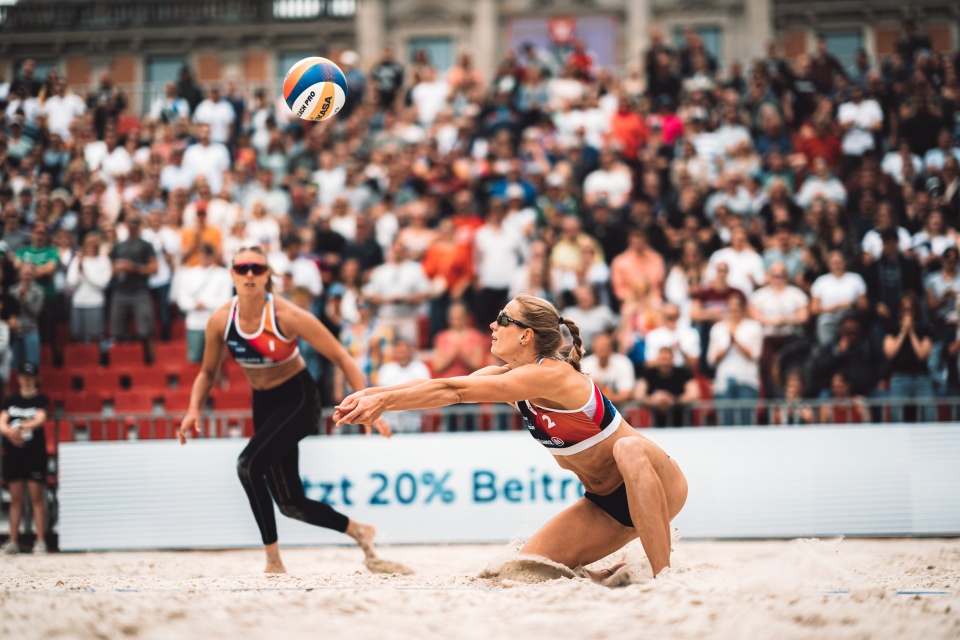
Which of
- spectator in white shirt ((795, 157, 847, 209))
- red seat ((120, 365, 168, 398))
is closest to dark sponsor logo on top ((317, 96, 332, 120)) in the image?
red seat ((120, 365, 168, 398))

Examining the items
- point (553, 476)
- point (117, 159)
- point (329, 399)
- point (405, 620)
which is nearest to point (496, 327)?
point (405, 620)

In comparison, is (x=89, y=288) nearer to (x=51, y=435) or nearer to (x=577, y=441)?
(x=51, y=435)

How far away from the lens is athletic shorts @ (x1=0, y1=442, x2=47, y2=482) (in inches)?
375

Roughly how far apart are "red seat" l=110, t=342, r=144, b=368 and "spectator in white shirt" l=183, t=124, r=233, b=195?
10.5 ft

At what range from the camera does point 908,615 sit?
4.71 m

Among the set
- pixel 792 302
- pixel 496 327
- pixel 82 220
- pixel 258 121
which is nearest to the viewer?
pixel 496 327

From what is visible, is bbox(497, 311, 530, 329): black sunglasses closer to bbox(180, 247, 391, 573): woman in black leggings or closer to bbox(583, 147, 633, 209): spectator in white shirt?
bbox(180, 247, 391, 573): woman in black leggings

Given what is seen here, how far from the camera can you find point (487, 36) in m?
27.4

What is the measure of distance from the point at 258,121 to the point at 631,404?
9.01 meters

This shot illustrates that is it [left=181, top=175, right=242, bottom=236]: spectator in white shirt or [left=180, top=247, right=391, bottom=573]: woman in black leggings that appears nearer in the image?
[left=180, top=247, right=391, bottom=573]: woman in black leggings

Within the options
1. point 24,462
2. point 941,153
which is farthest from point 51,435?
point 941,153

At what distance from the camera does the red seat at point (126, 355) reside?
480 inches

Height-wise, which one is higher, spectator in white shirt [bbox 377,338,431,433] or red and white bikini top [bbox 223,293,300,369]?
red and white bikini top [bbox 223,293,300,369]

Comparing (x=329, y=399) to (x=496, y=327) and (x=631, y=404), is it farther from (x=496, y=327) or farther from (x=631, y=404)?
(x=496, y=327)
